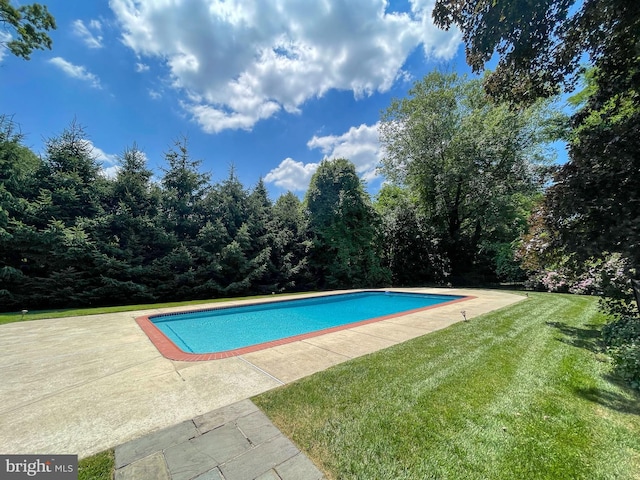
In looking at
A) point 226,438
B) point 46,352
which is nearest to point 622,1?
point 226,438

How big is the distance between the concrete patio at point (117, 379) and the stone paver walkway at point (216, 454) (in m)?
0.23

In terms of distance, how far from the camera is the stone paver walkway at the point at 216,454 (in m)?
1.75

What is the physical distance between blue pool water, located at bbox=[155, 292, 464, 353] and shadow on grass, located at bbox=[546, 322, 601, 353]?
474 centimetres

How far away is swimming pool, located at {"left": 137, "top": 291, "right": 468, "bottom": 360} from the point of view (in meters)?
5.77

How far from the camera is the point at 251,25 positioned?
25.9 feet

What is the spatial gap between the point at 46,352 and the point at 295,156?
15569 mm

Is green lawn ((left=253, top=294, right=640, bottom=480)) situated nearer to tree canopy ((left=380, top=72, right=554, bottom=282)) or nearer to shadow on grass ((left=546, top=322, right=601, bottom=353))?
shadow on grass ((left=546, top=322, right=601, bottom=353))

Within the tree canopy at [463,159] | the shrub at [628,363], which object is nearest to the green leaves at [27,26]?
the shrub at [628,363]

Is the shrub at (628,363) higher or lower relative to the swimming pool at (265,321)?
higher

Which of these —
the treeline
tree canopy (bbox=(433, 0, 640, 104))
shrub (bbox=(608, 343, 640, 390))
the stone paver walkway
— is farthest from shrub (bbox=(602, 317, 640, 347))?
the treeline

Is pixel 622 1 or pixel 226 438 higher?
pixel 622 1

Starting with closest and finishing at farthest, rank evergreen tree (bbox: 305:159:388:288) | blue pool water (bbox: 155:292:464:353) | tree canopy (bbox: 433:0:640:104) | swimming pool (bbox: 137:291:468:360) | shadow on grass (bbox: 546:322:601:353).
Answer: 1. tree canopy (bbox: 433:0:640:104)
2. shadow on grass (bbox: 546:322:601:353)
3. swimming pool (bbox: 137:291:468:360)
4. blue pool water (bbox: 155:292:464:353)
5. evergreen tree (bbox: 305:159:388:288)

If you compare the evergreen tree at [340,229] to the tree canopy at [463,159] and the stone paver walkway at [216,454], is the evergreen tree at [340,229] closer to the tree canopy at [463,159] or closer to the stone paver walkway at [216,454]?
the tree canopy at [463,159]

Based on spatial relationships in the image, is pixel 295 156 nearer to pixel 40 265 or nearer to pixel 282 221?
pixel 282 221
